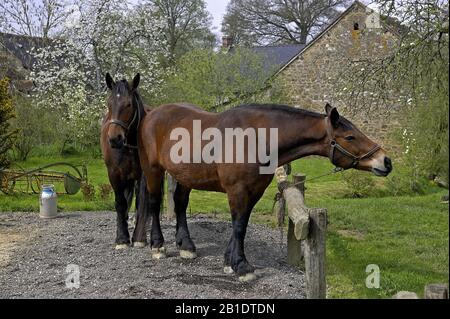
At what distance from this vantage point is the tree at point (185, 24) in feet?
101

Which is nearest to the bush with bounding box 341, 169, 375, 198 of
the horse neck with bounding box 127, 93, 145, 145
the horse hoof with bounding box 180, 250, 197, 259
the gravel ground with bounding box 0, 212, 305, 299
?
the gravel ground with bounding box 0, 212, 305, 299

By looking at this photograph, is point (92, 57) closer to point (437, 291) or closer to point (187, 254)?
point (187, 254)

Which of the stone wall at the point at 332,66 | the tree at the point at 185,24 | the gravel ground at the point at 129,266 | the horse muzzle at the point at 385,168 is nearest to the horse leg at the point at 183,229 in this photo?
the gravel ground at the point at 129,266

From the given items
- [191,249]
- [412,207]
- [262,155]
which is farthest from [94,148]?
[262,155]

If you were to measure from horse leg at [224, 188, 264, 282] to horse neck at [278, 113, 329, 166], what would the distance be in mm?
499

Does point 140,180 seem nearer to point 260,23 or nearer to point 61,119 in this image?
point 61,119

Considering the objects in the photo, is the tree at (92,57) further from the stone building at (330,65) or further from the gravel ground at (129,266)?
the gravel ground at (129,266)

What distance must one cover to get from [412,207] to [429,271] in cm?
514

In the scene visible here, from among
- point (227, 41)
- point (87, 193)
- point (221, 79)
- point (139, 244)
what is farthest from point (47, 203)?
point (227, 41)

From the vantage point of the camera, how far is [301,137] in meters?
4.69

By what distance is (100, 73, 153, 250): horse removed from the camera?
5.67 meters

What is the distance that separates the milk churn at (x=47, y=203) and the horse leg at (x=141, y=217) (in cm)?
335

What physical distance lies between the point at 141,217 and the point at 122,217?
329 millimetres

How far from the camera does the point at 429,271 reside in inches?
210
